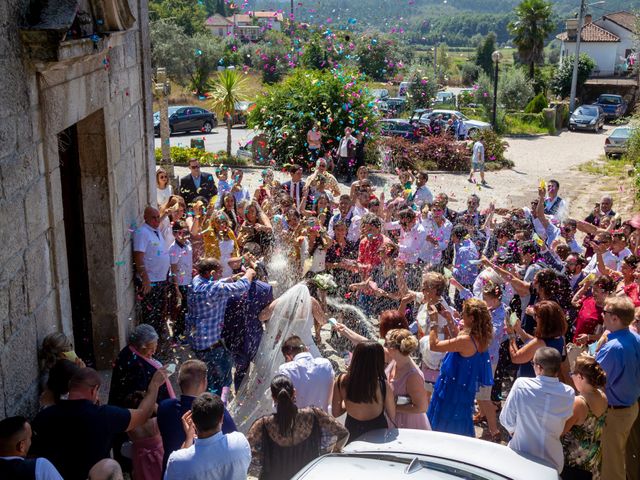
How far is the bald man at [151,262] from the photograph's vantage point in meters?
7.73

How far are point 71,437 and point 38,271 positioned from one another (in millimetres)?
1373

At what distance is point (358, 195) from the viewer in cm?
962

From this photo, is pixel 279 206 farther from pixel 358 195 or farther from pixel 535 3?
pixel 535 3

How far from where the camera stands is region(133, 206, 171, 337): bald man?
773 centimetres

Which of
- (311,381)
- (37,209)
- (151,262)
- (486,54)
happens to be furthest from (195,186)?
(486,54)

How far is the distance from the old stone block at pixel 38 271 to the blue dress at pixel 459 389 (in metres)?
3.15

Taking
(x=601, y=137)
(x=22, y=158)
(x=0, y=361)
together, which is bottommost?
(x=601, y=137)

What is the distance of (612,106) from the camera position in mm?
37250

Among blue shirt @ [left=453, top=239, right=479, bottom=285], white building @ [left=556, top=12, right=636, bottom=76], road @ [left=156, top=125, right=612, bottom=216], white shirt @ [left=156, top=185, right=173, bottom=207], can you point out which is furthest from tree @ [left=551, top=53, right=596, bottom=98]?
blue shirt @ [left=453, top=239, right=479, bottom=285]

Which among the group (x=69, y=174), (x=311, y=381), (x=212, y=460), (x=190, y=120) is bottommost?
(x=190, y=120)

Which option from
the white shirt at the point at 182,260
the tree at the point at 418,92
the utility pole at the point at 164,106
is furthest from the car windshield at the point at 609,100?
the white shirt at the point at 182,260

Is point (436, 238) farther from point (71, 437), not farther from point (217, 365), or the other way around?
point (71, 437)

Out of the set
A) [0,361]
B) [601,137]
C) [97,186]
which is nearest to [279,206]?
[97,186]

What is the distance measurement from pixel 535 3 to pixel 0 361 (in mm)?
46235
